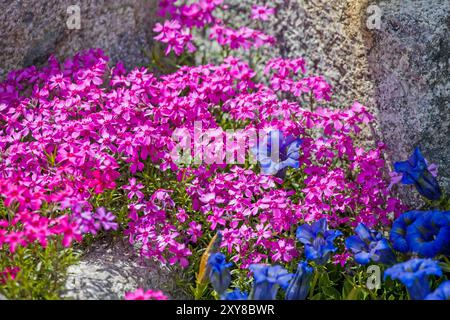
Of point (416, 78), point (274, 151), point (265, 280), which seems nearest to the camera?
point (265, 280)

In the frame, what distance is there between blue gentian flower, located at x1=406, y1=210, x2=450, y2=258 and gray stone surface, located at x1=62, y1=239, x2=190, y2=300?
1137mm

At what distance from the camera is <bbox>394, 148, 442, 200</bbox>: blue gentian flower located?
3521mm

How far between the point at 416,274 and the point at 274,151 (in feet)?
3.37

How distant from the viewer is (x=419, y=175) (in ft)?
11.5

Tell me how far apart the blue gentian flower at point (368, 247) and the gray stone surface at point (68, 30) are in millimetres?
2008

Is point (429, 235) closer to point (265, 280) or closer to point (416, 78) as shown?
point (265, 280)

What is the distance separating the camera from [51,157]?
12.2 ft

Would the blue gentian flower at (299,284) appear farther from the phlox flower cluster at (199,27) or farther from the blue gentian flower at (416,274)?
the phlox flower cluster at (199,27)

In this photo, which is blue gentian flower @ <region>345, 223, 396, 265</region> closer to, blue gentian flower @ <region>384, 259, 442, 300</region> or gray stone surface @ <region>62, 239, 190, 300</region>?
blue gentian flower @ <region>384, 259, 442, 300</region>

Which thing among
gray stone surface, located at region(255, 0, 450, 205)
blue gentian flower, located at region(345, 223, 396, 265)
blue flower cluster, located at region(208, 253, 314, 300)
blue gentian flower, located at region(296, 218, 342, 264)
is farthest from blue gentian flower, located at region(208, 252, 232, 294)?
gray stone surface, located at region(255, 0, 450, 205)

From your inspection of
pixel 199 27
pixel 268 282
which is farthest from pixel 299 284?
pixel 199 27
